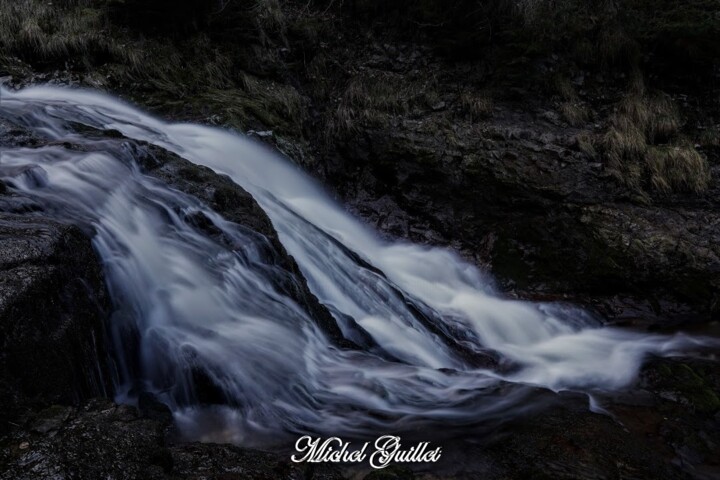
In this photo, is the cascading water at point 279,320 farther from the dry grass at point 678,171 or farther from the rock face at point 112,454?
the dry grass at point 678,171

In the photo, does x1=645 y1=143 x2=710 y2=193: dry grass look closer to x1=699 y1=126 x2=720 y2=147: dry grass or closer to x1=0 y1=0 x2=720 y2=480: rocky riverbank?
x1=0 y1=0 x2=720 y2=480: rocky riverbank

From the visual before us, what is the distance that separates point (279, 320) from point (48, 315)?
5.85ft

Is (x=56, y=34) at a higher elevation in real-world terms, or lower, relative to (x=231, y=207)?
higher

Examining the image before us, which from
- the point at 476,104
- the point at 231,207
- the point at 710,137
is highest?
the point at 710,137

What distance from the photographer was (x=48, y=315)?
9.75ft

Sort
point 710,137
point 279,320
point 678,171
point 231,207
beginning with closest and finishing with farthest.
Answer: point 279,320 < point 231,207 < point 678,171 < point 710,137

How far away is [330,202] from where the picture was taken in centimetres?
826

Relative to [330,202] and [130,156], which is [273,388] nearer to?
[130,156]

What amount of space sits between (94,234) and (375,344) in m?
2.58

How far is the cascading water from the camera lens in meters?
3.73

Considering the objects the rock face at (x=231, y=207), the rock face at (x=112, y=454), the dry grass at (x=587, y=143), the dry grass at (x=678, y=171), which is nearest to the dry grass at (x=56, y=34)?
the rock face at (x=231, y=207)

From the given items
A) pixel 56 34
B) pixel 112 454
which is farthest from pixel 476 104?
pixel 112 454

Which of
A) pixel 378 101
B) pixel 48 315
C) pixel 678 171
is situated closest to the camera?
pixel 48 315

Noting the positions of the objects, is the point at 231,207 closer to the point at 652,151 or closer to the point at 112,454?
the point at 112,454
